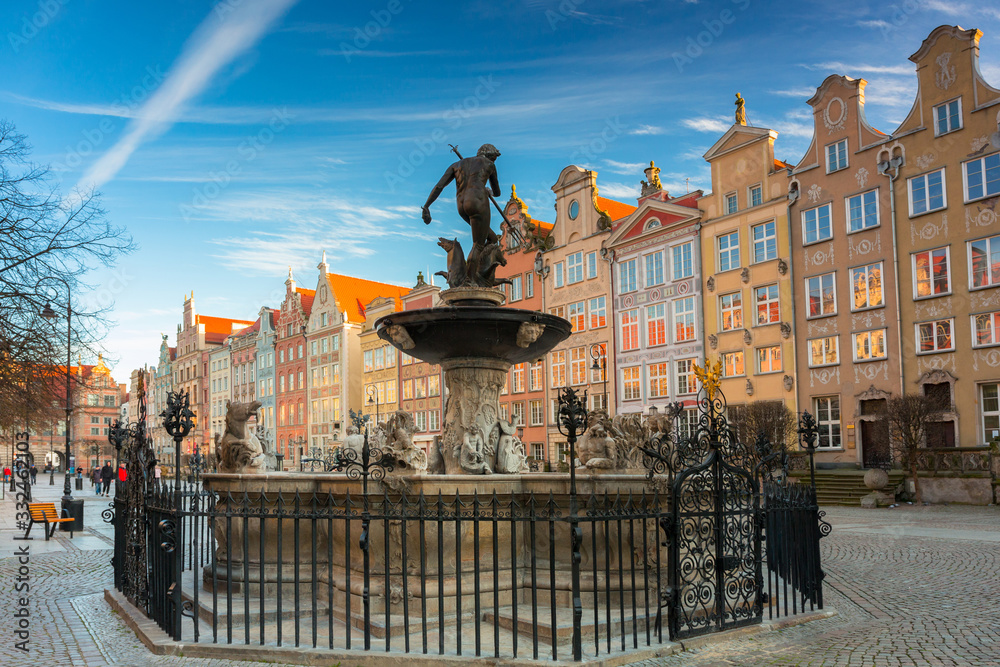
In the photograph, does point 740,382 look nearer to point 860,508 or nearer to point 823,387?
point 823,387

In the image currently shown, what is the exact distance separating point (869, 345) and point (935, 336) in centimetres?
231

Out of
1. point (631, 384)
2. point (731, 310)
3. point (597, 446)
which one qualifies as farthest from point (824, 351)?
point (597, 446)

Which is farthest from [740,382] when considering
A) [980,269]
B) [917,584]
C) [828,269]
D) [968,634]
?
[968,634]

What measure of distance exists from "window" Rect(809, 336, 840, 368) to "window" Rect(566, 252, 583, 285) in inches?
529

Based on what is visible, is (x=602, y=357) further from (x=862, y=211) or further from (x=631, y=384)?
(x=862, y=211)

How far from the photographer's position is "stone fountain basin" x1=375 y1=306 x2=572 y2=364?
9.76 meters

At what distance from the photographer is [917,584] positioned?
10844 mm

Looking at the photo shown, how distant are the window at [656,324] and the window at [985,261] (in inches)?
515

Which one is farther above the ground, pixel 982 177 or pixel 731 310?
pixel 982 177

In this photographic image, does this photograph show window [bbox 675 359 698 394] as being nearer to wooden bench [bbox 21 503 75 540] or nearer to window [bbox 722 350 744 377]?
window [bbox 722 350 744 377]

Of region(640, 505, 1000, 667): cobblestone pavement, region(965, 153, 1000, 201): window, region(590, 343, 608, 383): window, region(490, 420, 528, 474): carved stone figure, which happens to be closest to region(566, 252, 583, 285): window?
region(590, 343, 608, 383): window

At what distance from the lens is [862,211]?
31.0 m

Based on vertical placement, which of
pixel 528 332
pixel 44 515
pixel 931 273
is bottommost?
pixel 44 515

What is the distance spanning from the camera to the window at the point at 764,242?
→ 33.9m
